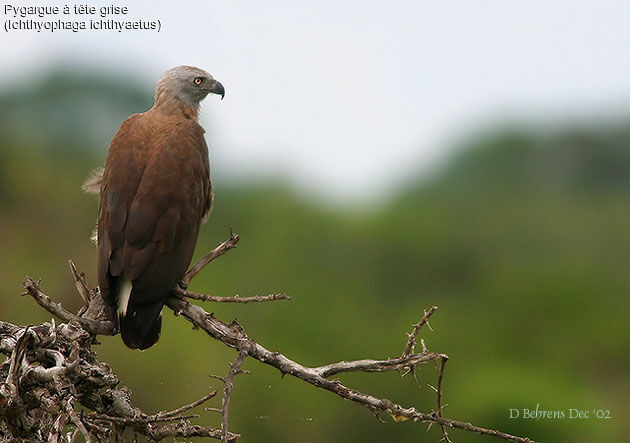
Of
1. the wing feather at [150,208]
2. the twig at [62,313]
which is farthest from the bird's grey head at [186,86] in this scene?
the twig at [62,313]

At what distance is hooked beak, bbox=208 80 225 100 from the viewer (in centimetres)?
682

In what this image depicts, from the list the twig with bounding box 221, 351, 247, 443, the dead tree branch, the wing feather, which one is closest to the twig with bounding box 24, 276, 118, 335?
the dead tree branch

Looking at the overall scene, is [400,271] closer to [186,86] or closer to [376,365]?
[186,86]

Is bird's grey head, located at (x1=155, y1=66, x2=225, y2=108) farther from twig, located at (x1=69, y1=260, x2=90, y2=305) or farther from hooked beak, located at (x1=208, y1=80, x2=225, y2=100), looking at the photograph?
twig, located at (x1=69, y1=260, x2=90, y2=305)

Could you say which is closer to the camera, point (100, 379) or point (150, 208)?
point (100, 379)

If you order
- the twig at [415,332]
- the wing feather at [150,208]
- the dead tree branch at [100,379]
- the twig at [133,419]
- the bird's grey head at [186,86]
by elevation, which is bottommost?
the twig at [133,419]

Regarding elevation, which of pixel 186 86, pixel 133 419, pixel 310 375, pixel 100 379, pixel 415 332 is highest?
pixel 186 86

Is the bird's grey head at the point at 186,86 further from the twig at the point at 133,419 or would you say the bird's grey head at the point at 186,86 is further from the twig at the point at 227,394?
the twig at the point at 133,419

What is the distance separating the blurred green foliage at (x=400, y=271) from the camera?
2250 centimetres

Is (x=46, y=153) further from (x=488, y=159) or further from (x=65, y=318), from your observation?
(x=65, y=318)

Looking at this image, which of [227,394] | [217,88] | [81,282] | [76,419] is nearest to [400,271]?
[217,88]

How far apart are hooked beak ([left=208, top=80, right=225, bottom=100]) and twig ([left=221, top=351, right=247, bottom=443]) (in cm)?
249

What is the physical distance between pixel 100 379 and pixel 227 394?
506 millimetres

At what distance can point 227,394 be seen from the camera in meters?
4.41
